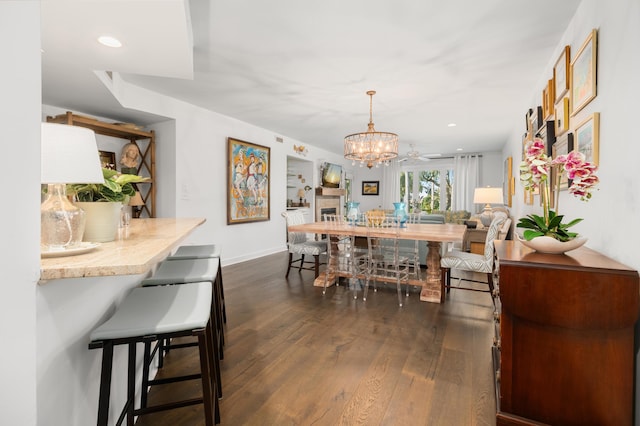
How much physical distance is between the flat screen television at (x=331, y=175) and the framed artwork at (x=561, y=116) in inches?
228

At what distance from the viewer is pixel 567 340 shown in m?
1.34

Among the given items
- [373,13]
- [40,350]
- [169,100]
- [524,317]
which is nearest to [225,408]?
[40,350]

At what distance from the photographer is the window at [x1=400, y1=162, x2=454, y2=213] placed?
9.21m

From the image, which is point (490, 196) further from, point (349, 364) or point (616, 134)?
point (349, 364)

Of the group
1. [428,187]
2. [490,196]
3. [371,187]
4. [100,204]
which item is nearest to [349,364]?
[100,204]

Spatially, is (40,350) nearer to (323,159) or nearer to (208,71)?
(208,71)

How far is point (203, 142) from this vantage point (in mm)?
4559

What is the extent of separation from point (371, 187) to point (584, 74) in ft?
27.6

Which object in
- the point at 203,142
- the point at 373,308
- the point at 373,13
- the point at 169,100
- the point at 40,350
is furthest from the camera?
the point at 203,142

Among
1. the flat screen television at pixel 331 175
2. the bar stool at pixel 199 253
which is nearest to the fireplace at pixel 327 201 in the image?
the flat screen television at pixel 331 175

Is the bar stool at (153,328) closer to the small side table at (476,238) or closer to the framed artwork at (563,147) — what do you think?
the framed artwork at (563,147)

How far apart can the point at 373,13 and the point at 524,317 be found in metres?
2.14

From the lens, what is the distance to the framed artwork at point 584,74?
69.0 inches

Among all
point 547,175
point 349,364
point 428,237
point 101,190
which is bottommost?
point 349,364
